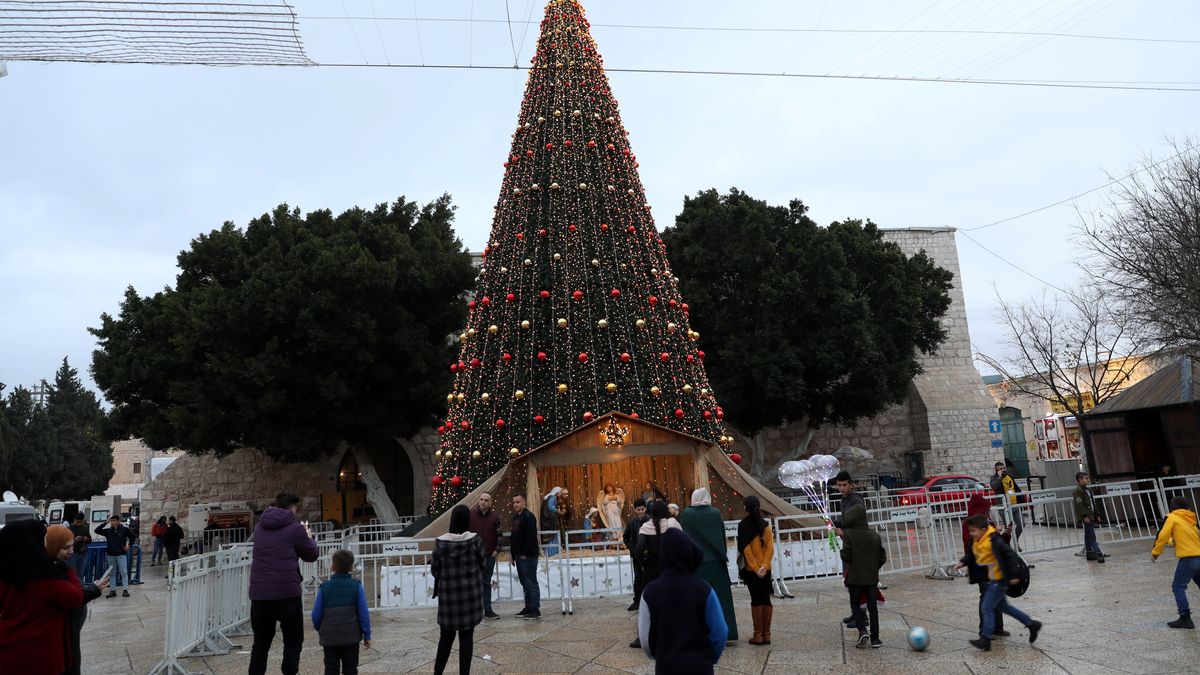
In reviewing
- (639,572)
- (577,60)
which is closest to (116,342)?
(577,60)

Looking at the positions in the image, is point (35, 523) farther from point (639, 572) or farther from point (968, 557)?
point (968, 557)

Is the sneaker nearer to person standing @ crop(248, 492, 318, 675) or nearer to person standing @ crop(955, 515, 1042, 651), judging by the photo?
person standing @ crop(955, 515, 1042, 651)

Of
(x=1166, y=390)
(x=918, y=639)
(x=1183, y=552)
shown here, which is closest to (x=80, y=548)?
(x=918, y=639)

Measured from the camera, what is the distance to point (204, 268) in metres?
20.7

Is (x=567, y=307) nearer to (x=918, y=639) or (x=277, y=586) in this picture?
(x=277, y=586)

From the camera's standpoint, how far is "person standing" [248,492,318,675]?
5.53 metres

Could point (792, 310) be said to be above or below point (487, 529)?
above

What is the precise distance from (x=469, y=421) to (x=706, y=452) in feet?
12.7

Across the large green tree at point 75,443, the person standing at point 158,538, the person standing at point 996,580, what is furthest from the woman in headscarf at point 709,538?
the large green tree at point 75,443

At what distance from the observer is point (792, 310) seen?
1988 cm

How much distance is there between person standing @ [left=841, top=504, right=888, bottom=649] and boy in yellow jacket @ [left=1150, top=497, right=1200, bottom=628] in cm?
238

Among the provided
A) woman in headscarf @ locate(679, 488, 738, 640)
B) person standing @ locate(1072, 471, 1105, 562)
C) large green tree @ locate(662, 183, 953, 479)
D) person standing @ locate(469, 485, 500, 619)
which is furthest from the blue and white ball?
large green tree @ locate(662, 183, 953, 479)

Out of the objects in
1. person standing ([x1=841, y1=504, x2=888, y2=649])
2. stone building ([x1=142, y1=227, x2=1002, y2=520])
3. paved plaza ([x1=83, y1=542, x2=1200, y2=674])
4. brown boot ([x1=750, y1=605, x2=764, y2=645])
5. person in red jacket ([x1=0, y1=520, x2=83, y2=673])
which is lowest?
paved plaza ([x1=83, y1=542, x2=1200, y2=674])

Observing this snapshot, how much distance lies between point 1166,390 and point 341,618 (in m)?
15.9
